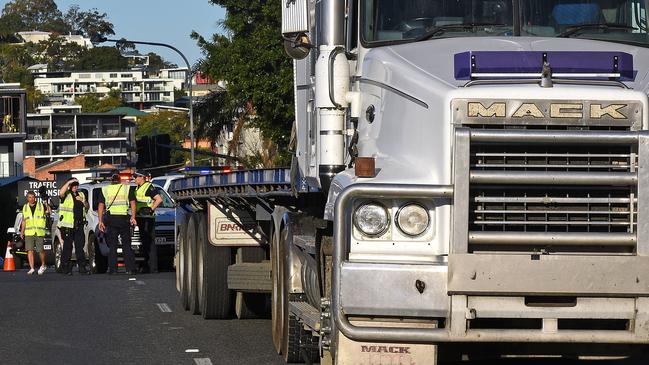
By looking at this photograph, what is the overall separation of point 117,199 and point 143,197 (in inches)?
26.0

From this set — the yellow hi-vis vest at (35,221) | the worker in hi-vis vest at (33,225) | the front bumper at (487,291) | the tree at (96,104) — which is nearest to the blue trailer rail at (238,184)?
the front bumper at (487,291)

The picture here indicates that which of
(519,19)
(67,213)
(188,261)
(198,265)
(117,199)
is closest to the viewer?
(519,19)

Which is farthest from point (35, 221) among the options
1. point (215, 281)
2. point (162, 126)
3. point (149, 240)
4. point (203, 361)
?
point (162, 126)

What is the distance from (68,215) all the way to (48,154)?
131 meters

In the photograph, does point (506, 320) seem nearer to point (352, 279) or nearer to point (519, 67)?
point (352, 279)

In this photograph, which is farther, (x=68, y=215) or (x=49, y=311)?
(x=68, y=215)

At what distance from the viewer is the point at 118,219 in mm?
25234

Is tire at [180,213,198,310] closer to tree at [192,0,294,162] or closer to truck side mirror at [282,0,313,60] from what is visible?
truck side mirror at [282,0,313,60]

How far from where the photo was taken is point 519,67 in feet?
29.2

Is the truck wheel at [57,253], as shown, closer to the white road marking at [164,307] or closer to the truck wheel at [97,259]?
the truck wheel at [97,259]

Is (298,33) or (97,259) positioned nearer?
(298,33)

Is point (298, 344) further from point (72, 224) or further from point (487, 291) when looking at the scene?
point (72, 224)

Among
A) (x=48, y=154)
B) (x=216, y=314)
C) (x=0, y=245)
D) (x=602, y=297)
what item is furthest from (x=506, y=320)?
(x=48, y=154)

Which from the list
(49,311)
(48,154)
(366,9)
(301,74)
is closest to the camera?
(366,9)
